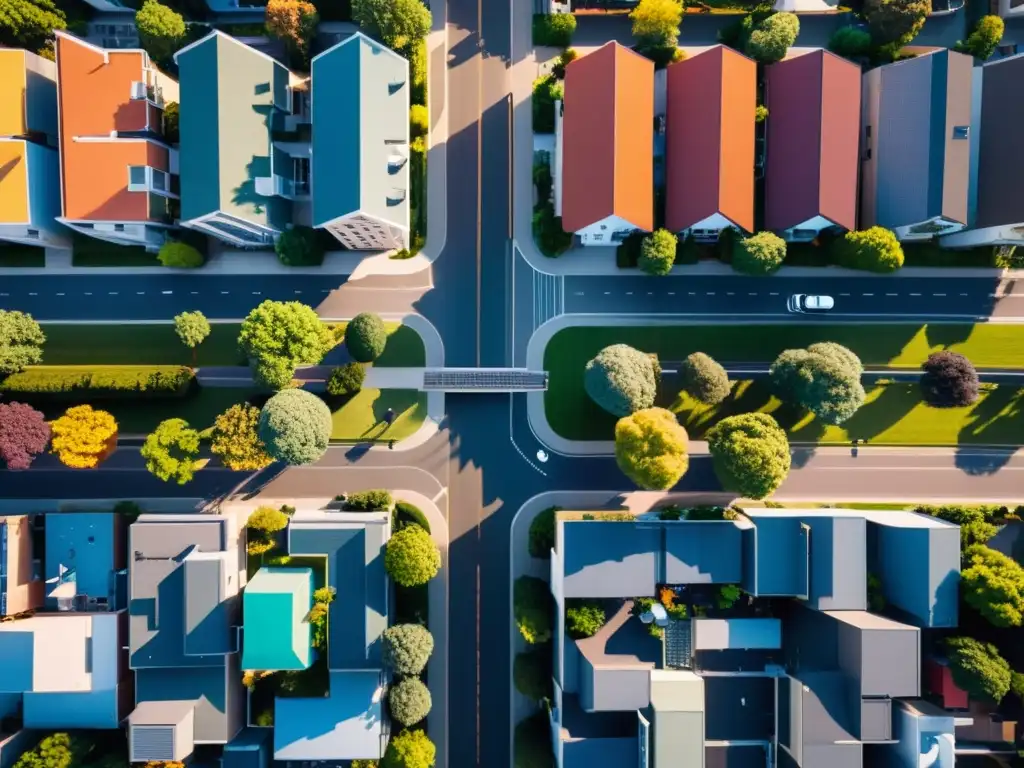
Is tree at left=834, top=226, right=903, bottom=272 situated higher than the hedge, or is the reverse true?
tree at left=834, top=226, right=903, bottom=272

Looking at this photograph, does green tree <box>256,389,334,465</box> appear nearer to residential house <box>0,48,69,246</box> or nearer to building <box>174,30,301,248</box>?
building <box>174,30,301,248</box>

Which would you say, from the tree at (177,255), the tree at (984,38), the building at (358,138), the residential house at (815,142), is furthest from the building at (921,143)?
the tree at (177,255)

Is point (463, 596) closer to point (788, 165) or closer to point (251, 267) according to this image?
point (251, 267)

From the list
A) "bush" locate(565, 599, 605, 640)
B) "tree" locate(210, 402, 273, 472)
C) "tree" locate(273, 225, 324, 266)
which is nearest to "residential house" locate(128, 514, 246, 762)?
"tree" locate(210, 402, 273, 472)

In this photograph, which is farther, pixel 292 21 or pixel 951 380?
pixel 292 21

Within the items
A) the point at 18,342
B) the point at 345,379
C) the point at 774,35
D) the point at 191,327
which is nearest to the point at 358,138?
the point at 345,379

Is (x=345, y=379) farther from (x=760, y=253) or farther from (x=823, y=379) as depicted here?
(x=823, y=379)
